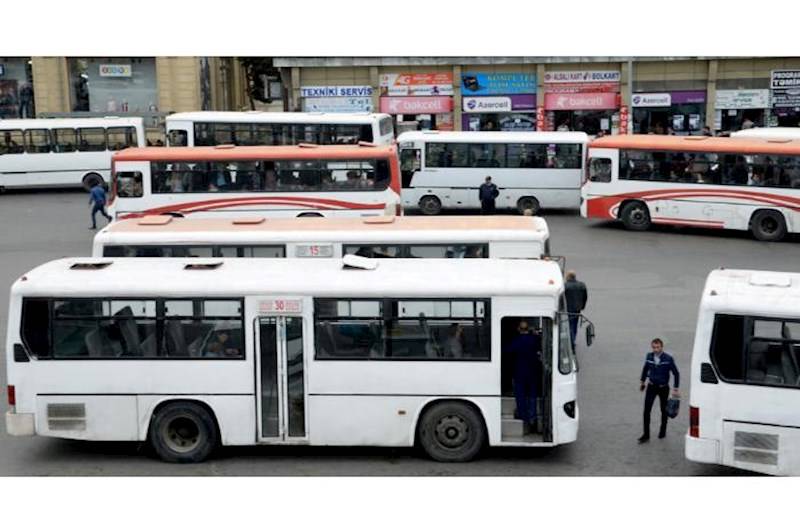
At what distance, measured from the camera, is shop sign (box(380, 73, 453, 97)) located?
4441cm

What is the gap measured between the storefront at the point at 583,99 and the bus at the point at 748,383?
3288 cm

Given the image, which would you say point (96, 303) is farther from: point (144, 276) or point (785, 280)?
point (785, 280)

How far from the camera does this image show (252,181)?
26.4 m

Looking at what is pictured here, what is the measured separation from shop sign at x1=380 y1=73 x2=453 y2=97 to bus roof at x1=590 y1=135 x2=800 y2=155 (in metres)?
16.0

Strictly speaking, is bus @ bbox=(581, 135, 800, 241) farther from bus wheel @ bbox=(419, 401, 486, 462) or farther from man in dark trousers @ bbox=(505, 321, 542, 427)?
bus wheel @ bbox=(419, 401, 486, 462)

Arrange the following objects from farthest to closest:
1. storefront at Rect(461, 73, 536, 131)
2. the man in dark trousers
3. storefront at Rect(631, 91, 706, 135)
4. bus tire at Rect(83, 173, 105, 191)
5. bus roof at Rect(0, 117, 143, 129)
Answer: storefront at Rect(461, 73, 536, 131)
storefront at Rect(631, 91, 706, 135)
bus tire at Rect(83, 173, 105, 191)
bus roof at Rect(0, 117, 143, 129)
the man in dark trousers

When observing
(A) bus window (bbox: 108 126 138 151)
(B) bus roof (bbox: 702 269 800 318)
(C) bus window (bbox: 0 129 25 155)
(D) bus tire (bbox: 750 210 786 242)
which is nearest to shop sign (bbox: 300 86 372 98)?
(A) bus window (bbox: 108 126 138 151)

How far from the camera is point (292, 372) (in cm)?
1259

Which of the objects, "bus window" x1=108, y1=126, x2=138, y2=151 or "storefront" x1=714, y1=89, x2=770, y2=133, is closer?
"bus window" x1=108, y1=126, x2=138, y2=151

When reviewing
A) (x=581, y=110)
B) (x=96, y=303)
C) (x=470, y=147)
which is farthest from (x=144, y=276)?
(x=581, y=110)

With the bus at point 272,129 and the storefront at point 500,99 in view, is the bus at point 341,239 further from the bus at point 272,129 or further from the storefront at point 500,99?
the storefront at point 500,99

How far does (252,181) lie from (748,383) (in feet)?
54.4

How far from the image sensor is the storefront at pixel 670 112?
143 ft

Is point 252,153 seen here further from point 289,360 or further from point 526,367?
point 526,367
